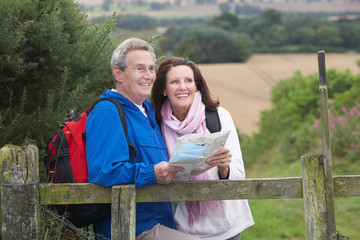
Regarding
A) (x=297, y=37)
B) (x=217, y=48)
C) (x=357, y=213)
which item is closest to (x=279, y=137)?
(x=357, y=213)

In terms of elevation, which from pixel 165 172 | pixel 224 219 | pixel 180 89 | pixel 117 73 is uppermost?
pixel 117 73

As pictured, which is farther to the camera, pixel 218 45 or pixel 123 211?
pixel 218 45

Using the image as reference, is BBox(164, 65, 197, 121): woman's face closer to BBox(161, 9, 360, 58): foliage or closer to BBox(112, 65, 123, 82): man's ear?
BBox(112, 65, 123, 82): man's ear

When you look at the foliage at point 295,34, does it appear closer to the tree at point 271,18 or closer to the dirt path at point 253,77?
the tree at point 271,18

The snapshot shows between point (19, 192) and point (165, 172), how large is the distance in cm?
88

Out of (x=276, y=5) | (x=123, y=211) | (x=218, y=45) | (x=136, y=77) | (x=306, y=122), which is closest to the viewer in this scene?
(x=123, y=211)

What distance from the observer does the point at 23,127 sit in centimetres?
384

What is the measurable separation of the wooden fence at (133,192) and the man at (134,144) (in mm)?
102

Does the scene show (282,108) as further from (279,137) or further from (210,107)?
(210,107)

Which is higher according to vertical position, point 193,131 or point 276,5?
point 276,5

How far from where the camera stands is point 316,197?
2660mm

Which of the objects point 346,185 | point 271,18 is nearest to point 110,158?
point 346,185

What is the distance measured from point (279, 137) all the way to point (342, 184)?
907 inches

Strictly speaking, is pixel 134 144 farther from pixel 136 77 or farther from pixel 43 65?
pixel 43 65
